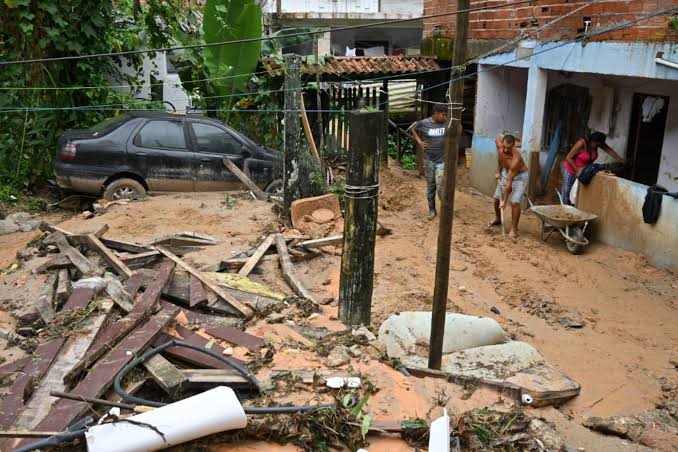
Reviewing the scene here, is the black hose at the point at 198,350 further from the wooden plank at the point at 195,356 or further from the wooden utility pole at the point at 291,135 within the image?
the wooden utility pole at the point at 291,135

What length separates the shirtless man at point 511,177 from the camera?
10438mm

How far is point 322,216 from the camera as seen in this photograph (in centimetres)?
1014

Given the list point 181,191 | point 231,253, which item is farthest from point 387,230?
point 181,191

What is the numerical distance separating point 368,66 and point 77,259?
9.22 m

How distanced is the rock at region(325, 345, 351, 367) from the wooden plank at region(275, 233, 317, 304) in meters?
1.52

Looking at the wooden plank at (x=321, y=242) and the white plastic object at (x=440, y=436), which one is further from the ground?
the white plastic object at (x=440, y=436)

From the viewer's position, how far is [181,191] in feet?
38.0

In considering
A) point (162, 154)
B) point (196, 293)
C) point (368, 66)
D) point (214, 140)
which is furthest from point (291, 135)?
point (368, 66)

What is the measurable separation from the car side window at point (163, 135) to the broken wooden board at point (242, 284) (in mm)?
4286

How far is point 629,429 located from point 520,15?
9.03 m

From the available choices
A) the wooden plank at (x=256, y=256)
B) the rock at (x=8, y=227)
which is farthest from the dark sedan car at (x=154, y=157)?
the wooden plank at (x=256, y=256)

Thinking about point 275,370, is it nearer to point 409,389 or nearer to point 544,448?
point 409,389

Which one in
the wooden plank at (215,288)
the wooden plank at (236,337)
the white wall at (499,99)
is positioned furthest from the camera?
the white wall at (499,99)

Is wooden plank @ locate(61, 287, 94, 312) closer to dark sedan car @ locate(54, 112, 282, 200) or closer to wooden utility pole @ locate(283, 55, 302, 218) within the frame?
wooden utility pole @ locate(283, 55, 302, 218)
